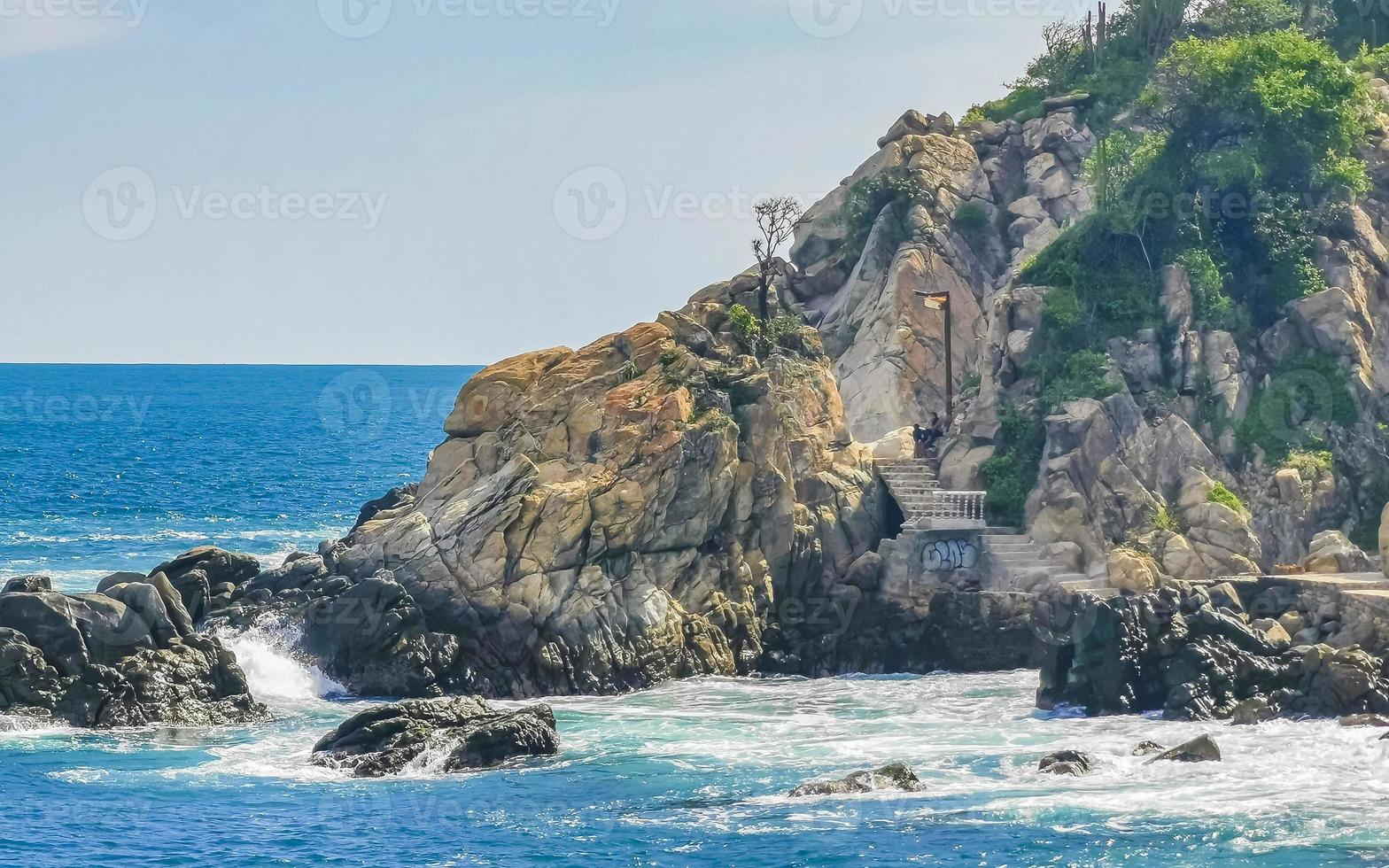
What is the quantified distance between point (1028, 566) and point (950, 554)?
240cm

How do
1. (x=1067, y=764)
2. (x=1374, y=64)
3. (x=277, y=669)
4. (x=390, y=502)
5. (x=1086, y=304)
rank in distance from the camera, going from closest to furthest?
1. (x=1067, y=764)
2. (x=277, y=669)
3. (x=1086, y=304)
4. (x=390, y=502)
5. (x=1374, y=64)

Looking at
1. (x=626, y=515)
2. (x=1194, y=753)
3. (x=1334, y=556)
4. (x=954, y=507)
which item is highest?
(x=954, y=507)

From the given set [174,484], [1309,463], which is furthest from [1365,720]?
[174,484]

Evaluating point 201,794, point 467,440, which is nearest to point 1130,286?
point 467,440

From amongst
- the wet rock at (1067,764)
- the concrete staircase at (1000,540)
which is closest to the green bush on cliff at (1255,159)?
the concrete staircase at (1000,540)

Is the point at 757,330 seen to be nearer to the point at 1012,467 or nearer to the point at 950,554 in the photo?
the point at 1012,467

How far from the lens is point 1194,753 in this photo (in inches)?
1620

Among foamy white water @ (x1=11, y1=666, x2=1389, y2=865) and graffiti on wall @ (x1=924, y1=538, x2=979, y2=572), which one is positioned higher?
graffiti on wall @ (x1=924, y1=538, x2=979, y2=572)

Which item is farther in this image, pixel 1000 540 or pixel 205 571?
pixel 1000 540

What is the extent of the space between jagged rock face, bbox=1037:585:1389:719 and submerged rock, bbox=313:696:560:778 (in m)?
14.0

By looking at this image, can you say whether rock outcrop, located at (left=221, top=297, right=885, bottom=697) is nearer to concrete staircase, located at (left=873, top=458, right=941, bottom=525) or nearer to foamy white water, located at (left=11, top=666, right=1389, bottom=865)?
concrete staircase, located at (left=873, top=458, right=941, bottom=525)

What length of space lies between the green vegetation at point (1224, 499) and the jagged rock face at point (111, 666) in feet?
96.9

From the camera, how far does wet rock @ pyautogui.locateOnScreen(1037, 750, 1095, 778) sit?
4041 cm

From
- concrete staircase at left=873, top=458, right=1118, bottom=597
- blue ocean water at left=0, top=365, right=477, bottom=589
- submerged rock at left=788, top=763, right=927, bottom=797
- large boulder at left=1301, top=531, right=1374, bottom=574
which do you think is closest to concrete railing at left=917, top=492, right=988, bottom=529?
concrete staircase at left=873, top=458, right=1118, bottom=597
